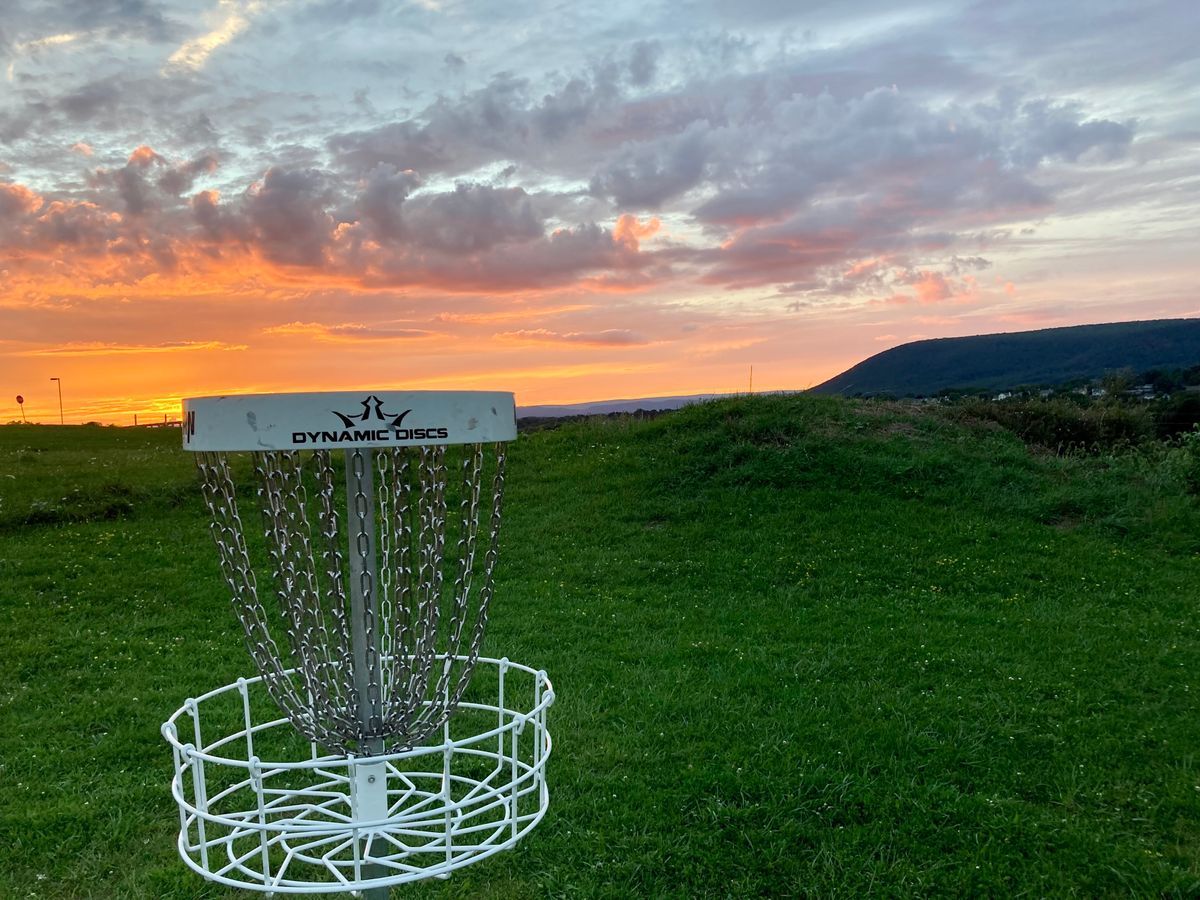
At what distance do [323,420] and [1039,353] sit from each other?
29411 millimetres

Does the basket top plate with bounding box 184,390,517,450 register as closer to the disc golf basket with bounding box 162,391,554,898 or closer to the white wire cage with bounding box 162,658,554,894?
the disc golf basket with bounding box 162,391,554,898

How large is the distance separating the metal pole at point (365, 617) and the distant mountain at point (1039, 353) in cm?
2332

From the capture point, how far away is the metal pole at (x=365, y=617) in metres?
2.08

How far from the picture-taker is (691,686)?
18.5ft

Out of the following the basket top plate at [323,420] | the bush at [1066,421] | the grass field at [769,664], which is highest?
the basket top plate at [323,420]

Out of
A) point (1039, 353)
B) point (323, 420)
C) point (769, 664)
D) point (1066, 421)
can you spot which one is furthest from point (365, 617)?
point (1039, 353)

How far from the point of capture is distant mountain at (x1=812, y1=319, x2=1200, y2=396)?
976 inches

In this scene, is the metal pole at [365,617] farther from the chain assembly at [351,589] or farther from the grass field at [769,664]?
the grass field at [769,664]

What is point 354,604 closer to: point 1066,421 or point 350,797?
point 350,797

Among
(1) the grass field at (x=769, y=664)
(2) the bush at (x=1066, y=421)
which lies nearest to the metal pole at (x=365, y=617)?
(1) the grass field at (x=769, y=664)

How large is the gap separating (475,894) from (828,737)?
2.27m

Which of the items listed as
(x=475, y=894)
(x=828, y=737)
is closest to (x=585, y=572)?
(x=828, y=737)

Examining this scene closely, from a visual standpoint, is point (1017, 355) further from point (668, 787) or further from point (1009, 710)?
point (668, 787)

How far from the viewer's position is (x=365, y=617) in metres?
2.16
